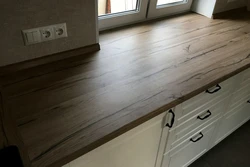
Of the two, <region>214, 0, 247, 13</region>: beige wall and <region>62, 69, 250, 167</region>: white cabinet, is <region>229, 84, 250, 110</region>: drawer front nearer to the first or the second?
<region>62, 69, 250, 167</region>: white cabinet

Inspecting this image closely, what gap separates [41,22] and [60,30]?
10 cm

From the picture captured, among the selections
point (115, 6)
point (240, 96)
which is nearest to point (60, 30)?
point (115, 6)

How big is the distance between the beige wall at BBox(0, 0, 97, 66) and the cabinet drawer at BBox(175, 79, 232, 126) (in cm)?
59

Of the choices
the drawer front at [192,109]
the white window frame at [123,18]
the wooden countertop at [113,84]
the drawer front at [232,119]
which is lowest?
the drawer front at [232,119]

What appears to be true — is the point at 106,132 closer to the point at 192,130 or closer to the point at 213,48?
the point at 192,130

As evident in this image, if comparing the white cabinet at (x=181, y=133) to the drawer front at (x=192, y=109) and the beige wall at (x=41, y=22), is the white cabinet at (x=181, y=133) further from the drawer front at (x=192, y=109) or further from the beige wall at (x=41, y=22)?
the beige wall at (x=41, y=22)

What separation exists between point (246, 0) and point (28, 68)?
73.8 inches

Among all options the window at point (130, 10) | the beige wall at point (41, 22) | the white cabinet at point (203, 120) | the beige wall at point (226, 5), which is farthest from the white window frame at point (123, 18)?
the white cabinet at point (203, 120)

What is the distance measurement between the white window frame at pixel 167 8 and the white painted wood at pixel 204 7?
46mm

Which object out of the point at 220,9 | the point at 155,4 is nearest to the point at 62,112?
the point at 155,4

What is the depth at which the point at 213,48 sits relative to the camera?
1400mm

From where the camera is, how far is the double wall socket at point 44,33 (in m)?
1.02

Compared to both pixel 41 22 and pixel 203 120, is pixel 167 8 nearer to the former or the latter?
pixel 203 120

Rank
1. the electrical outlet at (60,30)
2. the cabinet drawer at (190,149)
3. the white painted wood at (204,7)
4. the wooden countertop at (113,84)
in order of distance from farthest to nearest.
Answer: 1. the white painted wood at (204,7)
2. the cabinet drawer at (190,149)
3. the electrical outlet at (60,30)
4. the wooden countertop at (113,84)
